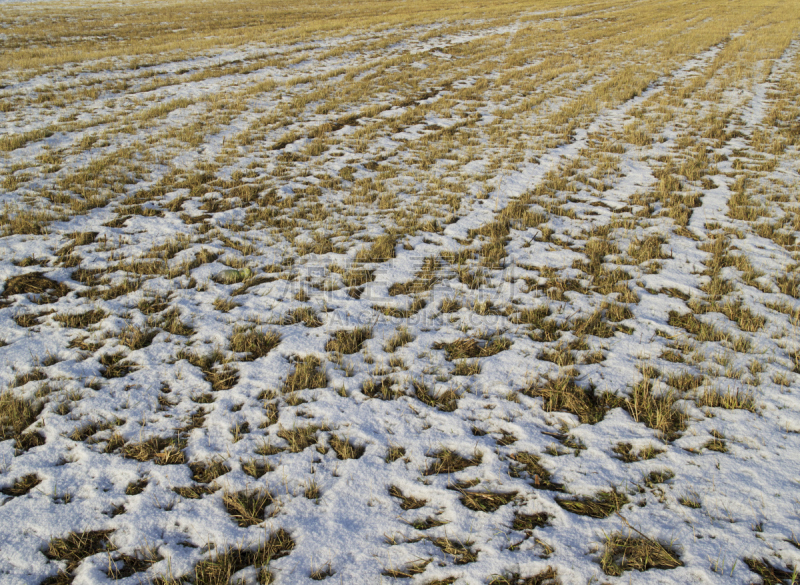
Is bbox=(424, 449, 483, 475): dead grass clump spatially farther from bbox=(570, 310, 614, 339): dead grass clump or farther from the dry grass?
the dry grass

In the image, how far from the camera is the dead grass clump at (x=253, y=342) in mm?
4218

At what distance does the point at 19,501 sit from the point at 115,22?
31.6 m

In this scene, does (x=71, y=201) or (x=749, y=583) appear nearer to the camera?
(x=749, y=583)

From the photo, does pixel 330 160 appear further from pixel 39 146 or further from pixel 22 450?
pixel 22 450

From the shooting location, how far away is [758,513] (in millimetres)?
2727

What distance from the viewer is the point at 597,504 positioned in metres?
2.85

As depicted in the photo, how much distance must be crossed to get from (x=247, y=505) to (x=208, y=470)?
0.41 meters

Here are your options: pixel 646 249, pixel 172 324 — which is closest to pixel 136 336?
pixel 172 324

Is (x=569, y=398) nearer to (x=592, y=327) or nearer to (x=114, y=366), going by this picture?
(x=592, y=327)

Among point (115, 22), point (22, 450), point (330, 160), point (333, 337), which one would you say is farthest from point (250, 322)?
point (115, 22)

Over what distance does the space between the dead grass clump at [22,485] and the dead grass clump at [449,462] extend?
2.39 metres

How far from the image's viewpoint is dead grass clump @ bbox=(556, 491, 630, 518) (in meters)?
2.81

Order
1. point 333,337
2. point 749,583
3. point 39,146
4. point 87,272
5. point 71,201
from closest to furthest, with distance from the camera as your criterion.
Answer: point 749,583 < point 333,337 < point 87,272 < point 71,201 < point 39,146

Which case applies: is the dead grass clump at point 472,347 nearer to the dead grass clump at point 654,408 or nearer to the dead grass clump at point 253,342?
the dead grass clump at point 654,408
